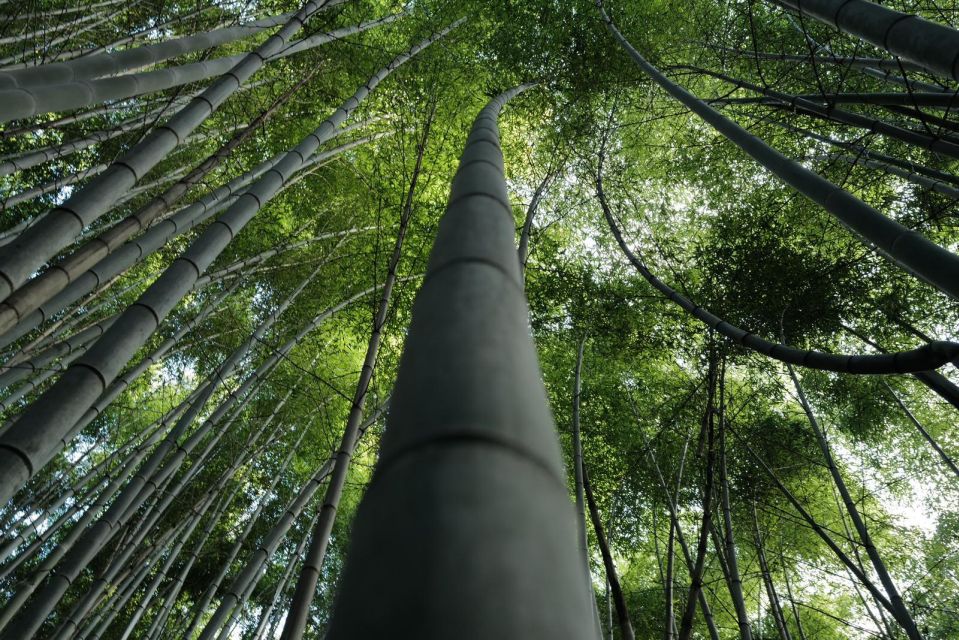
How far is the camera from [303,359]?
7.20 metres

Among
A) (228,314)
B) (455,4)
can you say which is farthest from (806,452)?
(228,314)

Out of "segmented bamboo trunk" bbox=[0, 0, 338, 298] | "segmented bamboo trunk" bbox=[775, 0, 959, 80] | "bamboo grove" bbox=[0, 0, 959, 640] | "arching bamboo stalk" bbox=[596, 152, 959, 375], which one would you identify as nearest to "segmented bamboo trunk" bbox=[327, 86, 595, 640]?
"bamboo grove" bbox=[0, 0, 959, 640]

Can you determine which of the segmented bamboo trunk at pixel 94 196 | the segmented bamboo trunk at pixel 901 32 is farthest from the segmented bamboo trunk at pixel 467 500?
the segmented bamboo trunk at pixel 94 196

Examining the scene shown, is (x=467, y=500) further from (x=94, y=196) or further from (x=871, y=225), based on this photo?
→ (x=94, y=196)

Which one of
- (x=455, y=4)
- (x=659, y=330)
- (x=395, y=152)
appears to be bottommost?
(x=659, y=330)

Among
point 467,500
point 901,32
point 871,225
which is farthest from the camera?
point 871,225

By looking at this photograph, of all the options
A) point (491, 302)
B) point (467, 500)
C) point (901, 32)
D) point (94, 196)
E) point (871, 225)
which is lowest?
point (467, 500)

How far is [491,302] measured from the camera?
74 cm

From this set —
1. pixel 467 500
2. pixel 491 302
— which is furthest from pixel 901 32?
pixel 467 500

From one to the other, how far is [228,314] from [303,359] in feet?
3.94

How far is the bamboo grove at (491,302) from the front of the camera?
643 millimetres

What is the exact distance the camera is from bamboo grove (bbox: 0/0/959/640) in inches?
25.3

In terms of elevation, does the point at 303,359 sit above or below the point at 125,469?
above

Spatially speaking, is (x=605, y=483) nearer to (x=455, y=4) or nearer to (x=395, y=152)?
(x=395, y=152)
